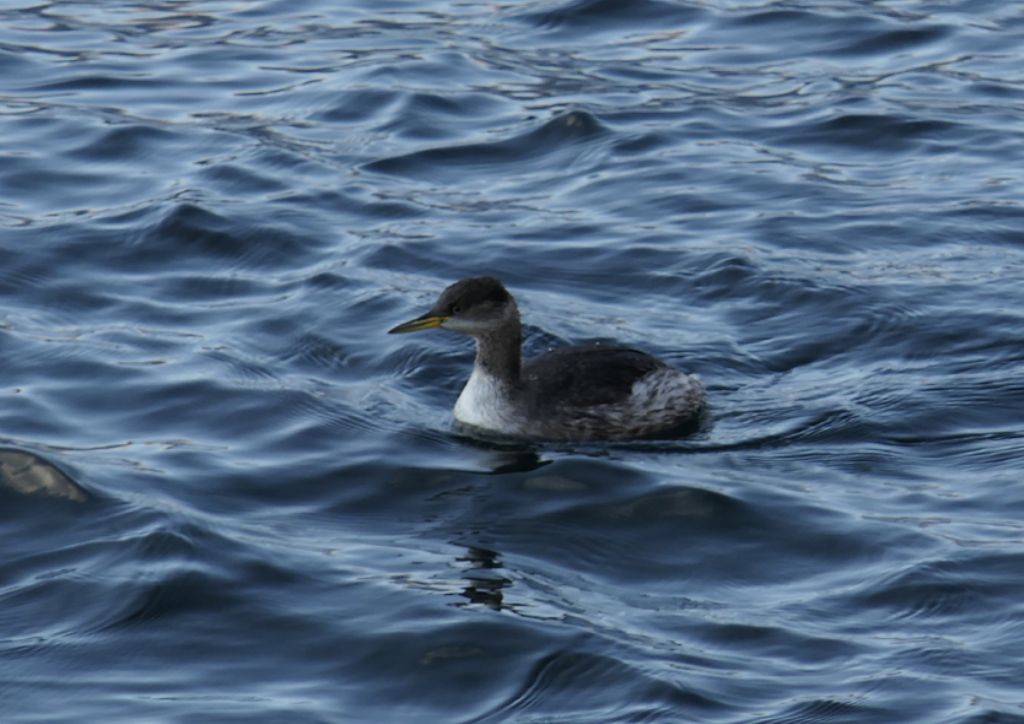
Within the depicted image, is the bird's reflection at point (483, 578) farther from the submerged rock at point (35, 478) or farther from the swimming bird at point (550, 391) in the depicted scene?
the submerged rock at point (35, 478)

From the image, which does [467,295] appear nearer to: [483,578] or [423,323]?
[423,323]

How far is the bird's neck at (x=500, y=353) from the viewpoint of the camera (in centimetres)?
1279

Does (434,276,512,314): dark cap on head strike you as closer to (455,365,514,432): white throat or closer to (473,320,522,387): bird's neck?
(473,320,522,387): bird's neck

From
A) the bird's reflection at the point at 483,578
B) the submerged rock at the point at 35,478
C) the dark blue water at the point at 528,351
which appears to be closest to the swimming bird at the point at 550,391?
the dark blue water at the point at 528,351

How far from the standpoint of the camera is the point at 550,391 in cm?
1275

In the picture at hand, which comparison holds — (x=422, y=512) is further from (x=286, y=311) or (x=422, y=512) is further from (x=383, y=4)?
(x=383, y=4)

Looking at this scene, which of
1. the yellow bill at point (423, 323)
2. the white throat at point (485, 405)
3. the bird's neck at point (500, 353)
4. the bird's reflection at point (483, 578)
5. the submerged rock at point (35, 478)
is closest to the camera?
the bird's reflection at point (483, 578)

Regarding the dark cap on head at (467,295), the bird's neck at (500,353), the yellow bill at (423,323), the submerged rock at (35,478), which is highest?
the dark cap on head at (467,295)

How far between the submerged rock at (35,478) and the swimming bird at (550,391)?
211cm

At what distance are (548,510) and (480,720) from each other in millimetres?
2399

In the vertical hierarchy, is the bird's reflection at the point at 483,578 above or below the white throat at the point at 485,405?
below

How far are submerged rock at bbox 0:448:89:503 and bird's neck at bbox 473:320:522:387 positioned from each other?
2428 millimetres

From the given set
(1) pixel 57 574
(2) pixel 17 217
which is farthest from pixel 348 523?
(2) pixel 17 217

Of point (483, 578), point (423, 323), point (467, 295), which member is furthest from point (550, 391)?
point (483, 578)
